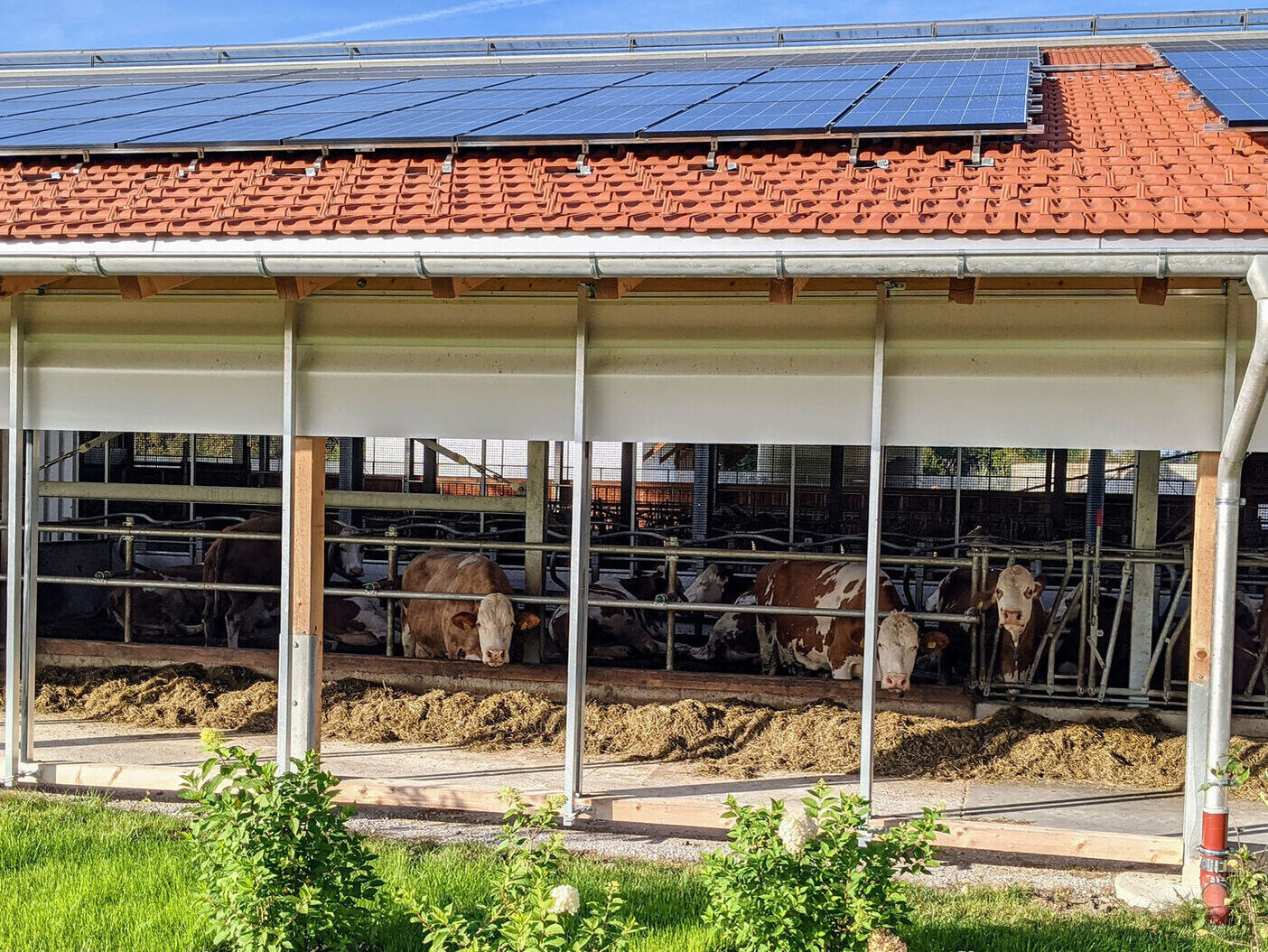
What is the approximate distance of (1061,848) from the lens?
592cm

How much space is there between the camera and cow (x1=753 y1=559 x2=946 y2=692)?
27.7 ft

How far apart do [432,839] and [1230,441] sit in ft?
14.2

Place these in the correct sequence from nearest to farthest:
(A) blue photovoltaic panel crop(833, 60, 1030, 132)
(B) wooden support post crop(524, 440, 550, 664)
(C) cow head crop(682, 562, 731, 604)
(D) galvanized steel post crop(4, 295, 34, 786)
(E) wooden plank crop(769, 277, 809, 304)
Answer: (E) wooden plank crop(769, 277, 809, 304) → (A) blue photovoltaic panel crop(833, 60, 1030, 132) → (D) galvanized steel post crop(4, 295, 34, 786) → (B) wooden support post crop(524, 440, 550, 664) → (C) cow head crop(682, 562, 731, 604)

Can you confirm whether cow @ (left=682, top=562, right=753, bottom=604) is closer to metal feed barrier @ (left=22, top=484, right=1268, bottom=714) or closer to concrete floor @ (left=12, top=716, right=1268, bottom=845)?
metal feed barrier @ (left=22, top=484, right=1268, bottom=714)

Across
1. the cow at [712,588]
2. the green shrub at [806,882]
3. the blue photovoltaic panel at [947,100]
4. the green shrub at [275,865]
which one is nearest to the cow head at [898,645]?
the cow at [712,588]

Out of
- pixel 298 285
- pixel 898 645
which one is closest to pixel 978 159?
pixel 298 285

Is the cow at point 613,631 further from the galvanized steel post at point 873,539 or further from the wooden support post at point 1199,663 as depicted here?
the wooden support post at point 1199,663

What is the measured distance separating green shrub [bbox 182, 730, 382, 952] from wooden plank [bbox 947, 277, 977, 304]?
3641 mm

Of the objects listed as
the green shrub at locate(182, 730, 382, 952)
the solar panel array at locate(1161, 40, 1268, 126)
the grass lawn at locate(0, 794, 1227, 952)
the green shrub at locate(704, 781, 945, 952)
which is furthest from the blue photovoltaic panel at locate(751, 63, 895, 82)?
the green shrub at locate(182, 730, 382, 952)

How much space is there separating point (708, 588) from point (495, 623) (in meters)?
2.81

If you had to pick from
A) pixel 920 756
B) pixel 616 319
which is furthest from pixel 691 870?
pixel 616 319

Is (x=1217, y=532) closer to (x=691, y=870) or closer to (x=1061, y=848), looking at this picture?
(x=1061, y=848)

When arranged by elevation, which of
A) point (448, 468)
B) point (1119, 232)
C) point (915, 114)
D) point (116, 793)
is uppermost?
point (915, 114)

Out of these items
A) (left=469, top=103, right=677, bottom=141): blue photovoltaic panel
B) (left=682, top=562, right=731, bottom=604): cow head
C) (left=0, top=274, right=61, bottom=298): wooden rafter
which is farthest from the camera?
(left=682, top=562, right=731, bottom=604): cow head
